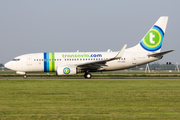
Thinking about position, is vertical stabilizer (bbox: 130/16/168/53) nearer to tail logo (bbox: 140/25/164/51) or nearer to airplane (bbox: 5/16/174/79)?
tail logo (bbox: 140/25/164/51)

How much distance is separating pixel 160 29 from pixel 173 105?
956 inches

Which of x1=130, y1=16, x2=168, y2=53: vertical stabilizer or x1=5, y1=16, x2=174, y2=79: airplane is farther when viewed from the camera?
x1=130, y1=16, x2=168, y2=53: vertical stabilizer

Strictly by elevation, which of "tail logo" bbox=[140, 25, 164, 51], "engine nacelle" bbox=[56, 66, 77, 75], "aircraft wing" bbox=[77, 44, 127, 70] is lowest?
"engine nacelle" bbox=[56, 66, 77, 75]

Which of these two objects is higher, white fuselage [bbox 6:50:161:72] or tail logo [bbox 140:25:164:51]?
tail logo [bbox 140:25:164:51]

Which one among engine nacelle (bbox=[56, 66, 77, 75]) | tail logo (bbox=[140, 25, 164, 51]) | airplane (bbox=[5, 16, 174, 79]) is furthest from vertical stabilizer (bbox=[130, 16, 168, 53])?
engine nacelle (bbox=[56, 66, 77, 75])

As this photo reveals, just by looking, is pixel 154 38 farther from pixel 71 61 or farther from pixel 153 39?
pixel 71 61

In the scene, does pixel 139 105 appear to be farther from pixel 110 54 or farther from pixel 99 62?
pixel 110 54

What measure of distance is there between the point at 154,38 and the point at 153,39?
0.19 metres

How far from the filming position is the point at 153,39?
34.2 metres

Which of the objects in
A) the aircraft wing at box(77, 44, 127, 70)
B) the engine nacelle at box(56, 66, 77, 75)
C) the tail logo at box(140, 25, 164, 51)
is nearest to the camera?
the aircraft wing at box(77, 44, 127, 70)

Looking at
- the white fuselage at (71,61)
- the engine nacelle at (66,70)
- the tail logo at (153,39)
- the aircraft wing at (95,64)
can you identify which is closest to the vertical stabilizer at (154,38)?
the tail logo at (153,39)

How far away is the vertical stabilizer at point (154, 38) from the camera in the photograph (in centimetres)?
3422

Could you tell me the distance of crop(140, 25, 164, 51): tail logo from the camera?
1346 inches

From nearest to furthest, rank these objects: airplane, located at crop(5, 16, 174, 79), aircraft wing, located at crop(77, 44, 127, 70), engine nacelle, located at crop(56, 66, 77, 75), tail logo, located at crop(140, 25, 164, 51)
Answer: aircraft wing, located at crop(77, 44, 127, 70), engine nacelle, located at crop(56, 66, 77, 75), airplane, located at crop(5, 16, 174, 79), tail logo, located at crop(140, 25, 164, 51)
